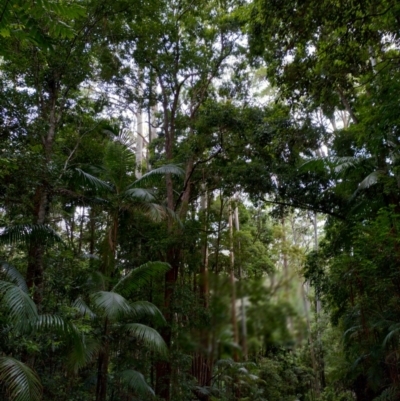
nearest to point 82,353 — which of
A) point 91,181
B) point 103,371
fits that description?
point 103,371

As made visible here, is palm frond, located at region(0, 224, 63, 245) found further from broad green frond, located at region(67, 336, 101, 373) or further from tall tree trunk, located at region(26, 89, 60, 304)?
broad green frond, located at region(67, 336, 101, 373)

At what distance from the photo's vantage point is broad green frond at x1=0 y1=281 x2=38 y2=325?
8.73ft

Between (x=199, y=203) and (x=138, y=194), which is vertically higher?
(x=199, y=203)

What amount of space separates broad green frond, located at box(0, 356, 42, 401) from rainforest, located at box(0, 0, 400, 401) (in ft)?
0.05

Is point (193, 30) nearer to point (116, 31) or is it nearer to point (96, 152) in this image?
point (116, 31)

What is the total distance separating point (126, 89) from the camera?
7.13 metres

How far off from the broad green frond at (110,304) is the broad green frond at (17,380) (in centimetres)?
101

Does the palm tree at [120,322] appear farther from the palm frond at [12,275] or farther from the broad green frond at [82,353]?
the palm frond at [12,275]

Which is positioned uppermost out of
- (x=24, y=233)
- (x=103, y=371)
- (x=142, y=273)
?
(x=24, y=233)

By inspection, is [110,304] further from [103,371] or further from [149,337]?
[103,371]

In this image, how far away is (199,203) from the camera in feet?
26.7

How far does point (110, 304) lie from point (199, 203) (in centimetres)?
456

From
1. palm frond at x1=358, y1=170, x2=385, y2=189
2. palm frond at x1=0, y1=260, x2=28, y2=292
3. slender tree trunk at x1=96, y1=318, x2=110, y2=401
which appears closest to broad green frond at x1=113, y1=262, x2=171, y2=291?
slender tree trunk at x1=96, y1=318, x2=110, y2=401

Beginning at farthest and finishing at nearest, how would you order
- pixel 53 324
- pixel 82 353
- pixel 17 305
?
pixel 82 353 → pixel 53 324 → pixel 17 305
